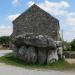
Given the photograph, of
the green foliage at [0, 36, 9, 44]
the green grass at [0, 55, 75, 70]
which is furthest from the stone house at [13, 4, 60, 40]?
the green foliage at [0, 36, 9, 44]

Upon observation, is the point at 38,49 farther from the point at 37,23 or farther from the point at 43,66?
the point at 37,23

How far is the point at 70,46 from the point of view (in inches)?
2111

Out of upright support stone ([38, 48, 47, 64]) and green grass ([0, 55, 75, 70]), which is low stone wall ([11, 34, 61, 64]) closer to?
upright support stone ([38, 48, 47, 64])

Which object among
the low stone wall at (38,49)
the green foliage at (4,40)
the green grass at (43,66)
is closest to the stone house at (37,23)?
the low stone wall at (38,49)

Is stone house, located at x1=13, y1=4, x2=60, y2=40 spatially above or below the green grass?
above

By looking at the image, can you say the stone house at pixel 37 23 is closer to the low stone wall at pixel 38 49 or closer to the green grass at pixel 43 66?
the low stone wall at pixel 38 49

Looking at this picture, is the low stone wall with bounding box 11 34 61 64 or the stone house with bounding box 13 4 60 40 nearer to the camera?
the low stone wall with bounding box 11 34 61 64

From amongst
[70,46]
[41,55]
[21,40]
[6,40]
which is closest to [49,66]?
[41,55]

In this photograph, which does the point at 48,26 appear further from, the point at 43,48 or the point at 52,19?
the point at 43,48

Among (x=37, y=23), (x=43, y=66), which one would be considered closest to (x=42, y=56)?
(x=43, y=66)

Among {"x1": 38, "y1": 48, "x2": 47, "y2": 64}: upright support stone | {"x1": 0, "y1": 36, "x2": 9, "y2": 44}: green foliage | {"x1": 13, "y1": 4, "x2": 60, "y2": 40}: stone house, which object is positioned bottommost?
{"x1": 38, "y1": 48, "x2": 47, "y2": 64}: upright support stone

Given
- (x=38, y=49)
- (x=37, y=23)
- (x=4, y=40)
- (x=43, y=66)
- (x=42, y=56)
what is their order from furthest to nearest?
(x=4, y=40)
(x=37, y=23)
(x=38, y=49)
(x=42, y=56)
(x=43, y=66)

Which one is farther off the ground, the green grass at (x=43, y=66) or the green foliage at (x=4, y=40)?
the green foliage at (x=4, y=40)

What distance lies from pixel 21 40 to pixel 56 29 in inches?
964
